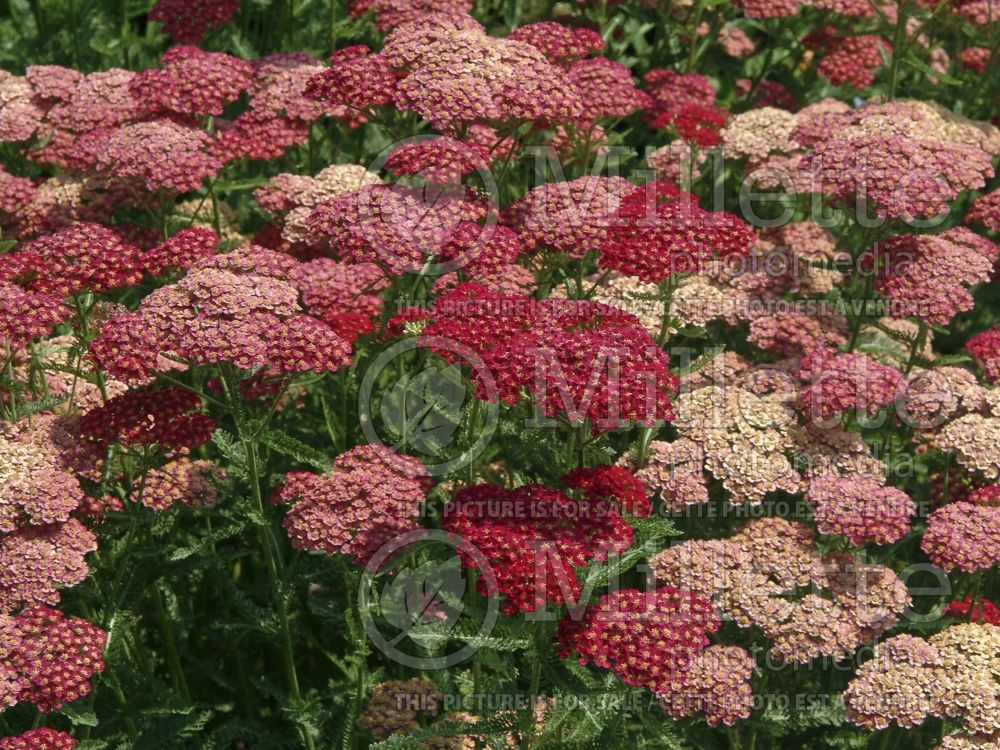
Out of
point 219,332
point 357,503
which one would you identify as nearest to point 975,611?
point 357,503

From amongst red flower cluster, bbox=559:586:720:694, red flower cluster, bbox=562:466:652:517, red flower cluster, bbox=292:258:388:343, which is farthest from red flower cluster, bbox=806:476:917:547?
red flower cluster, bbox=292:258:388:343

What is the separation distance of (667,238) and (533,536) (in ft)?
6.39

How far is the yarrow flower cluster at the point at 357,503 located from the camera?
6363mm

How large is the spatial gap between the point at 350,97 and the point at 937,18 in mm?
4542

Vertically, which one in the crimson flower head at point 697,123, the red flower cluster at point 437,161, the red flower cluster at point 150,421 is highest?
the red flower cluster at point 437,161

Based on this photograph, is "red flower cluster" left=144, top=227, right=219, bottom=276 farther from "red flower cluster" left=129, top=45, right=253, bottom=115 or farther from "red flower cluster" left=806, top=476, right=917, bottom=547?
"red flower cluster" left=806, top=476, right=917, bottom=547

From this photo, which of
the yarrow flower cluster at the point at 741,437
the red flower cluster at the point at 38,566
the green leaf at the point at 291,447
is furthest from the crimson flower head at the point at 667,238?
the red flower cluster at the point at 38,566

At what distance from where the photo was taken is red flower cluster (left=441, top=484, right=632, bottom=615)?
5613 millimetres

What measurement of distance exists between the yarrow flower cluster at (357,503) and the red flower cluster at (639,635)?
Answer: 3.21ft

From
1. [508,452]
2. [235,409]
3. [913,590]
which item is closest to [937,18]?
[913,590]

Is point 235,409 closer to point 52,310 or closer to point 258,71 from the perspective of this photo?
point 52,310

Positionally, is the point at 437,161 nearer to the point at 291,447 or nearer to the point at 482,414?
the point at 482,414

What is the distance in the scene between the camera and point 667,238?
712 centimetres

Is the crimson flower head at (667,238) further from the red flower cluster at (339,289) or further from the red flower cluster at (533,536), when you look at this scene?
the red flower cluster at (533,536)
